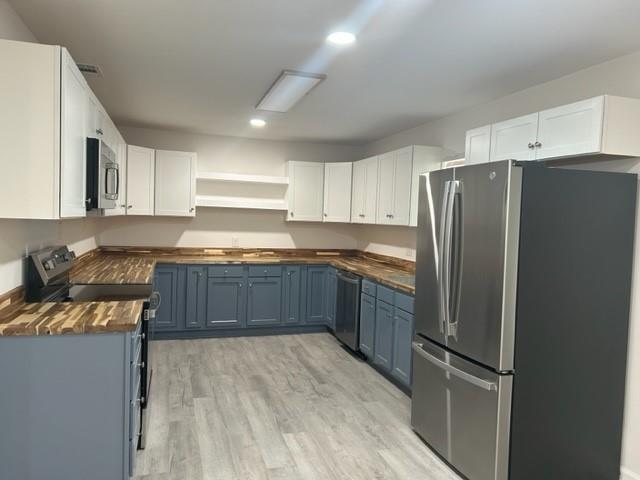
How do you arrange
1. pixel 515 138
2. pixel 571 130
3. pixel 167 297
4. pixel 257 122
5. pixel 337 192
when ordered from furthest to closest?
pixel 337 192 < pixel 167 297 < pixel 257 122 < pixel 515 138 < pixel 571 130

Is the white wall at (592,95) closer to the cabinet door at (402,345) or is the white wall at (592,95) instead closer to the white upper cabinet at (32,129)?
the cabinet door at (402,345)

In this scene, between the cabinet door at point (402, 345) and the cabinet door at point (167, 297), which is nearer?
the cabinet door at point (402, 345)

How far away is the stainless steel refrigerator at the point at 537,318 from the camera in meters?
2.34

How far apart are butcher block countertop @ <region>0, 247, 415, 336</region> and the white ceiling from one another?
149 cm

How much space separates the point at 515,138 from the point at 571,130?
431 millimetres

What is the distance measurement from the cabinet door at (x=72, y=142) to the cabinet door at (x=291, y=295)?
10.3 feet

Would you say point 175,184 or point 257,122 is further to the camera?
point 175,184

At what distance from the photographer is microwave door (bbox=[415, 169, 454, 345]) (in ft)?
9.07

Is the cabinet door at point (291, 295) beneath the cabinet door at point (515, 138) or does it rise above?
beneath

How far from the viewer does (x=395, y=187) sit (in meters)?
4.61

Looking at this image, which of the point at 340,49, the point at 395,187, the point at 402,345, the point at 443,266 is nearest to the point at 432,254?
the point at 443,266

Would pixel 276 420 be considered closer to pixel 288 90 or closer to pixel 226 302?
pixel 226 302

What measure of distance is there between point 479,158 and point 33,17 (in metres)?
2.84

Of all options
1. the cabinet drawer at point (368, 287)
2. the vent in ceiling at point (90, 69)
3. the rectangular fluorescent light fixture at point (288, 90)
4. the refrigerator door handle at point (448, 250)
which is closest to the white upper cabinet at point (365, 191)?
the cabinet drawer at point (368, 287)
